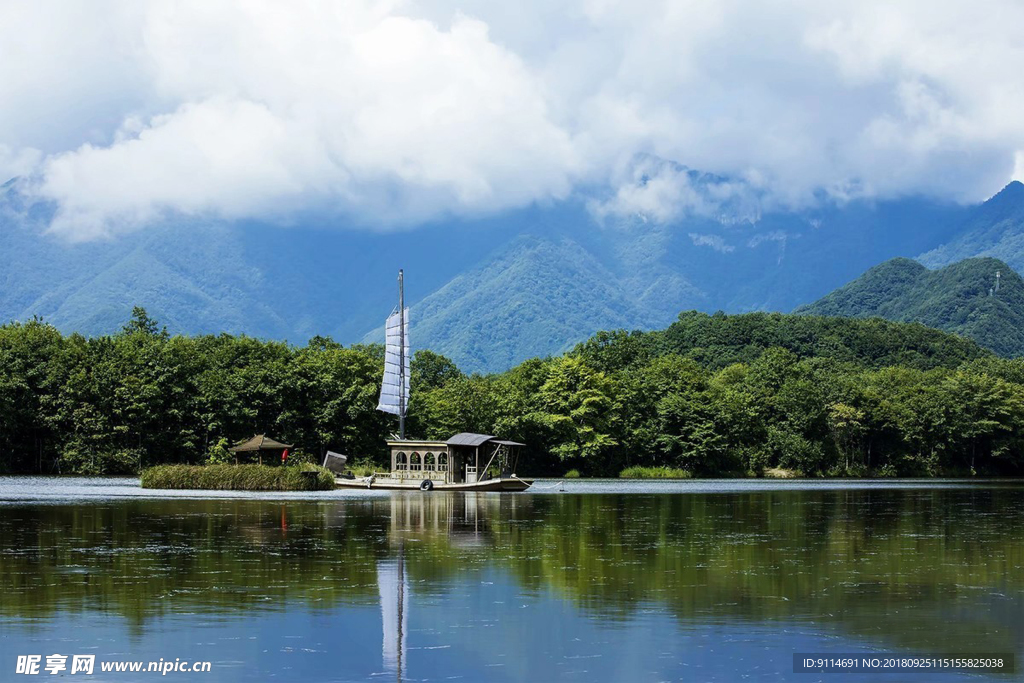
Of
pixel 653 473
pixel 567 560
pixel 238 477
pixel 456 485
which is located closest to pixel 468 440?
pixel 456 485

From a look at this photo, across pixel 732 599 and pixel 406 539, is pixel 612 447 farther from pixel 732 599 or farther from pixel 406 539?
pixel 732 599

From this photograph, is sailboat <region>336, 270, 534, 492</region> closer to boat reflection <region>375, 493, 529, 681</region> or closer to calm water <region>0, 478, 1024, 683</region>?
boat reflection <region>375, 493, 529, 681</region>

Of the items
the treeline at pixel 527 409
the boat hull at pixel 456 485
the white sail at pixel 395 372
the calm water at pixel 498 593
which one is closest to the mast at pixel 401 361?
the white sail at pixel 395 372

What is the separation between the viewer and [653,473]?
9481 cm

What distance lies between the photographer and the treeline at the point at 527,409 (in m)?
81.3

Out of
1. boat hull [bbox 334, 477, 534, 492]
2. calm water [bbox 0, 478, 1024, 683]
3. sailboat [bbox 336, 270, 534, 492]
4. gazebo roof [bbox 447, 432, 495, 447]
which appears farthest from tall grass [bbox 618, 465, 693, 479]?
calm water [bbox 0, 478, 1024, 683]

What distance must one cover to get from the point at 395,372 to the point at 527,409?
24.4m

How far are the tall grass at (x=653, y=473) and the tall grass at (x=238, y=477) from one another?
1461 inches

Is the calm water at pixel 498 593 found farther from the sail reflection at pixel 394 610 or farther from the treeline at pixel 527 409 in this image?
the treeline at pixel 527 409

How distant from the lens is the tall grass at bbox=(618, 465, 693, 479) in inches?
3713

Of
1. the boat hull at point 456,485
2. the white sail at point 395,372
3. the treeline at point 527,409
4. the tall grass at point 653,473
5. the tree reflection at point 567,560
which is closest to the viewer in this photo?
the tree reflection at point 567,560

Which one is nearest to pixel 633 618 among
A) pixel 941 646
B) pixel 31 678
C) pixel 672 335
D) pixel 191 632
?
pixel 941 646

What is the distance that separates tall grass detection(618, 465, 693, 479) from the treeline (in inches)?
57.1

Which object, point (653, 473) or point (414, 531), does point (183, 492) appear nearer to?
point (414, 531)
